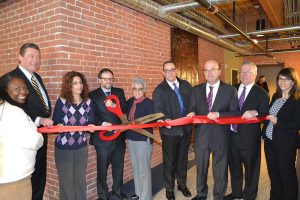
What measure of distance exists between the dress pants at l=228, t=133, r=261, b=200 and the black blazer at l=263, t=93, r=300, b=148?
37 cm

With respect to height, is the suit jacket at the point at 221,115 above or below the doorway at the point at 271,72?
below

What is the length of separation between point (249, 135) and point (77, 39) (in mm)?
2594

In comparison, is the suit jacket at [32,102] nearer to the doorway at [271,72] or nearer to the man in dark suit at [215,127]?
the man in dark suit at [215,127]

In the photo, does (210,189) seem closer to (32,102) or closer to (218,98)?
(218,98)

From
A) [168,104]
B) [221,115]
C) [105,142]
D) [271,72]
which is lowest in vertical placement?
[105,142]

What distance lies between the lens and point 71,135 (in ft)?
9.07

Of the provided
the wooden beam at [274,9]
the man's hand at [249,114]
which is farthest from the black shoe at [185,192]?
the wooden beam at [274,9]

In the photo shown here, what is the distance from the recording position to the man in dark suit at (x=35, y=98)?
103 inches

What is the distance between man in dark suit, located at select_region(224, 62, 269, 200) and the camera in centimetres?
314

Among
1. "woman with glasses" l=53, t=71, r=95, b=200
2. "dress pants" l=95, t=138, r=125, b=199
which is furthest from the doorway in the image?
"woman with glasses" l=53, t=71, r=95, b=200

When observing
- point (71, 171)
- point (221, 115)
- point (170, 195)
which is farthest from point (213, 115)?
point (71, 171)

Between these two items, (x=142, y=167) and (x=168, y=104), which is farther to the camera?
(x=168, y=104)

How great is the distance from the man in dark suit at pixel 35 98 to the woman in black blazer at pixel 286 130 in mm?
2610

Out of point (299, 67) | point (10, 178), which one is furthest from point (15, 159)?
point (299, 67)
